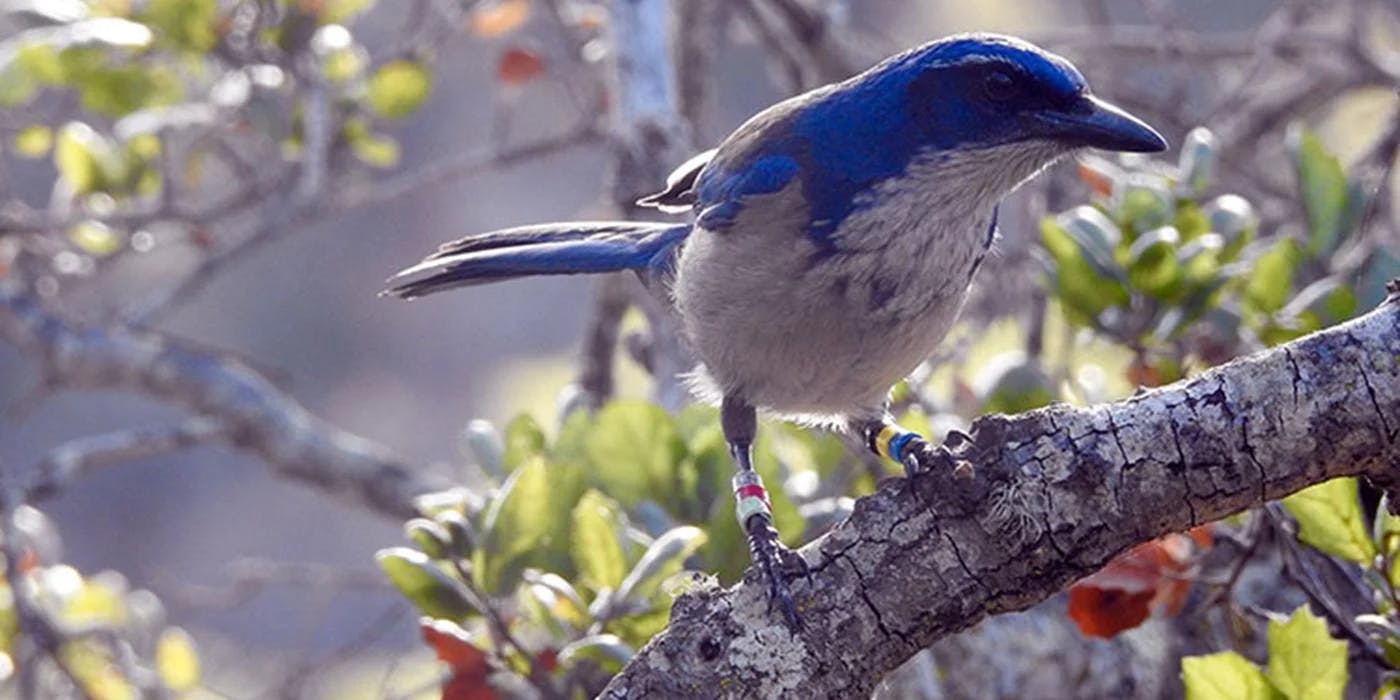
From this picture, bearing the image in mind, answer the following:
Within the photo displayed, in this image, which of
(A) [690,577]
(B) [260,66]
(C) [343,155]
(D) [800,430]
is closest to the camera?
(A) [690,577]

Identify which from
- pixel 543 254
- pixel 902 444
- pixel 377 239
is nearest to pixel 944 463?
pixel 902 444

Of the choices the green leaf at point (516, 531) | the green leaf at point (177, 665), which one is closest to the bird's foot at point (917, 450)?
the green leaf at point (516, 531)

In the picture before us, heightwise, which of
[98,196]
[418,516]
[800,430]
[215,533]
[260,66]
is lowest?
[215,533]

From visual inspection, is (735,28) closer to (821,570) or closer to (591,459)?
(591,459)

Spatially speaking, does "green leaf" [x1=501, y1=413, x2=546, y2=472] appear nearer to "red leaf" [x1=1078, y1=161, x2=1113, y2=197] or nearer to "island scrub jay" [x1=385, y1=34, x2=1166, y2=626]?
"island scrub jay" [x1=385, y1=34, x2=1166, y2=626]

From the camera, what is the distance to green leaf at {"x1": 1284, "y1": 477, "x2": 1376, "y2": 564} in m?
2.29

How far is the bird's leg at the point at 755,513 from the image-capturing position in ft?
6.61

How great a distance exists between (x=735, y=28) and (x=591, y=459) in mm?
3207

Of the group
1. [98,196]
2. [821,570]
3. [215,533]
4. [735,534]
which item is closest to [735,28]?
[98,196]

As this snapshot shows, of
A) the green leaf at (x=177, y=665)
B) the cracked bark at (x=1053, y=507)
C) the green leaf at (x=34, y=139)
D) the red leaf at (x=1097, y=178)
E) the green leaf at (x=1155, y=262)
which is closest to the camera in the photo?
the cracked bark at (x=1053, y=507)

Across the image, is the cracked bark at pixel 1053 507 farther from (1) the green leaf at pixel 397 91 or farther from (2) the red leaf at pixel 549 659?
(1) the green leaf at pixel 397 91

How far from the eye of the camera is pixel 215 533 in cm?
1180

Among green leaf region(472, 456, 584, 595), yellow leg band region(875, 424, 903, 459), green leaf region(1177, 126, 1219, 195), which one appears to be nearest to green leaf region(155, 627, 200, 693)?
green leaf region(472, 456, 584, 595)

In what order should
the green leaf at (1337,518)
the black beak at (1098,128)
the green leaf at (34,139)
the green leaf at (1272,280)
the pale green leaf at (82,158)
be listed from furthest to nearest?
the green leaf at (34,139), the pale green leaf at (82,158), the green leaf at (1272,280), the black beak at (1098,128), the green leaf at (1337,518)
